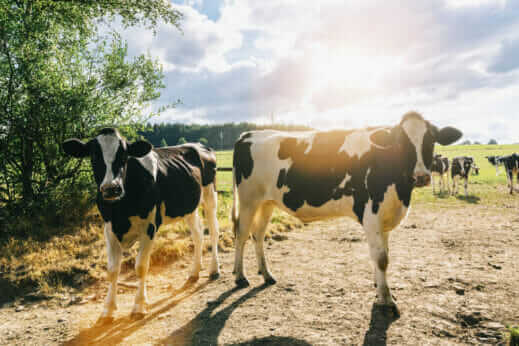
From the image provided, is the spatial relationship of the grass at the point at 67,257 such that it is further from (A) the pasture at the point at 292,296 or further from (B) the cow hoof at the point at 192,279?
(B) the cow hoof at the point at 192,279

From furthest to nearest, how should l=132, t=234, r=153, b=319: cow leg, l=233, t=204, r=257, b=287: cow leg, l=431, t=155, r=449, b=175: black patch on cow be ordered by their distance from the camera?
l=431, t=155, r=449, b=175: black patch on cow
l=233, t=204, r=257, b=287: cow leg
l=132, t=234, r=153, b=319: cow leg

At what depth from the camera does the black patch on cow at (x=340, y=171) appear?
4.18m

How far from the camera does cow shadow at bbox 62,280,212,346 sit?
149 inches

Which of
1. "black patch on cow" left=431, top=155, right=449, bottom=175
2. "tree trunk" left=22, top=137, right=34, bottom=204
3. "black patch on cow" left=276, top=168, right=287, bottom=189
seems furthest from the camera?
"black patch on cow" left=431, top=155, right=449, bottom=175

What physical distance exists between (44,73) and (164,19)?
4.97m

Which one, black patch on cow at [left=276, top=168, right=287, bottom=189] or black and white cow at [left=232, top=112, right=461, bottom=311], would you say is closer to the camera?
black and white cow at [left=232, top=112, right=461, bottom=311]

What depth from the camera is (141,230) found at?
4.46m

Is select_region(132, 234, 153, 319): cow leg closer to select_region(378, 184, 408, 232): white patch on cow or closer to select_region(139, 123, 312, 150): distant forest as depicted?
select_region(378, 184, 408, 232): white patch on cow

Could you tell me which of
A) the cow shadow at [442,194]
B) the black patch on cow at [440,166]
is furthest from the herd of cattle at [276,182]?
the black patch on cow at [440,166]

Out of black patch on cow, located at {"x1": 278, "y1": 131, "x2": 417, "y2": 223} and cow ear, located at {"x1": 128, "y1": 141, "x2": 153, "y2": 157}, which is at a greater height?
cow ear, located at {"x1": 128, "y1": 141, "x2": 153, "y2": 157}

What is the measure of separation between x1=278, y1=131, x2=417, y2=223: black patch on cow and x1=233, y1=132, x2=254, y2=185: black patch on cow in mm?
642

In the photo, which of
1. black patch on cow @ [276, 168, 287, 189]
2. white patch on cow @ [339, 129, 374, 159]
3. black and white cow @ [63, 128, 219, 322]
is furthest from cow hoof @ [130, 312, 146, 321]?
white patch on cow @ [339, 129, 374, 159]

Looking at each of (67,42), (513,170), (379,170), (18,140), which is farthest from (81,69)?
(513,170)

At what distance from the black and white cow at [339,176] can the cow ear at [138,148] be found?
189cm
